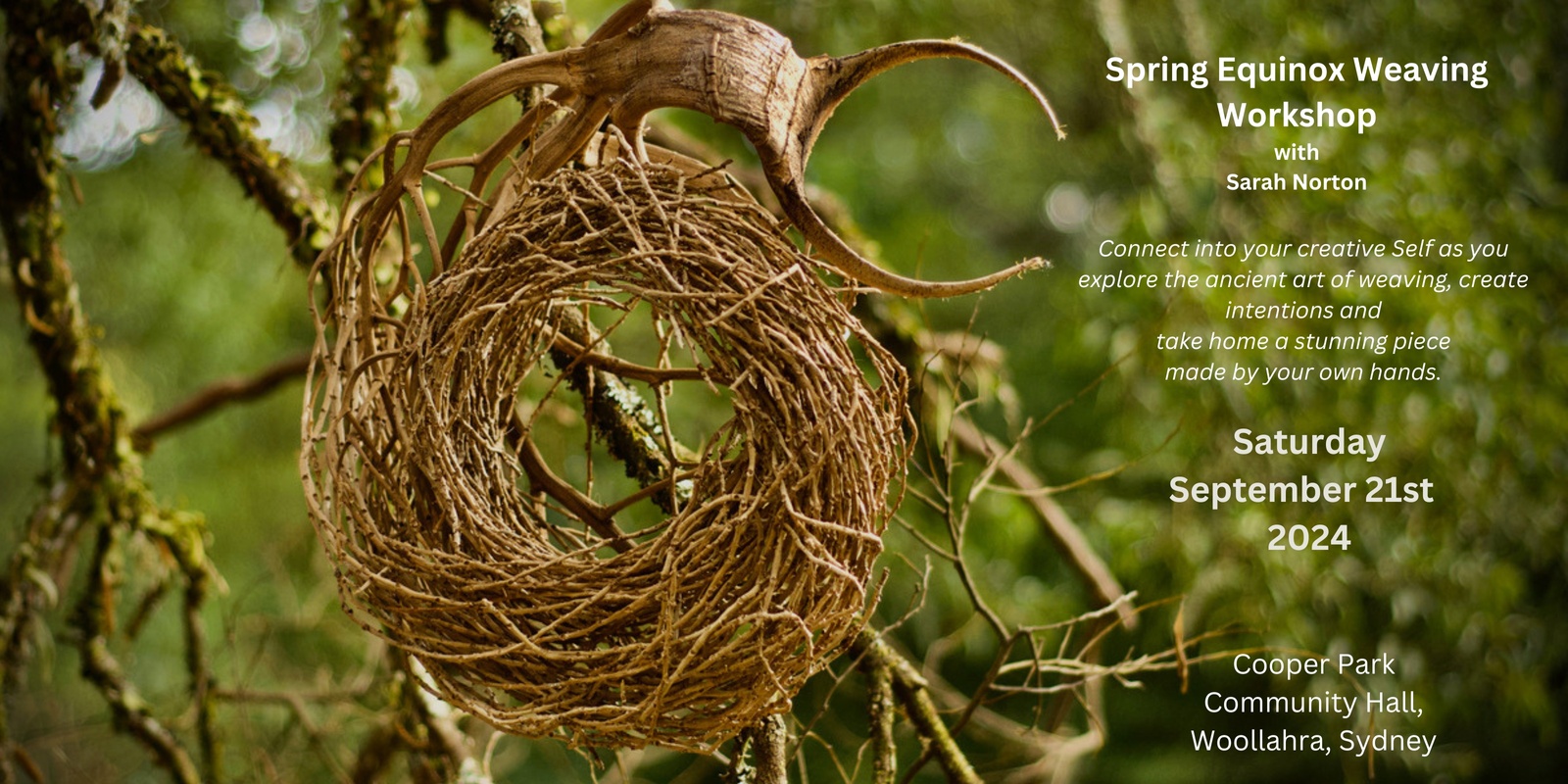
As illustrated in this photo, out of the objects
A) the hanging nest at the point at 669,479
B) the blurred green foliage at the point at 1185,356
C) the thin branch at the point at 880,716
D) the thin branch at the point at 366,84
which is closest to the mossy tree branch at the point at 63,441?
the blurred green foliage at the point at 1185,356

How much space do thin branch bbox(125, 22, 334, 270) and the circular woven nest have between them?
50 cm

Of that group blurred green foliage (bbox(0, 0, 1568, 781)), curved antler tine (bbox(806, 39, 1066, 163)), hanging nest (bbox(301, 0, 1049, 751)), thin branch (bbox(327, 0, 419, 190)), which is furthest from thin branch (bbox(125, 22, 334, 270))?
→ curved antler tine (bbox(806, 39, 1066, 163))

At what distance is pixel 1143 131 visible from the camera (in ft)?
7.20

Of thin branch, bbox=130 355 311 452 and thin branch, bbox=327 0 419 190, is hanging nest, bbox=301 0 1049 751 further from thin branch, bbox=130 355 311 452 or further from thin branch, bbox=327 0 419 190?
thin branch, bbox=130 355 311 452

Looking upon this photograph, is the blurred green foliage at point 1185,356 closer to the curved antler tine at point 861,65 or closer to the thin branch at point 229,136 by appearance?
the thin branch at point 229,136

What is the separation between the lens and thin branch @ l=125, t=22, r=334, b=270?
1.21 meters

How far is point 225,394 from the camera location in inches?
67.8

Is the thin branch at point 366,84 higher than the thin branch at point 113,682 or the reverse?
higher

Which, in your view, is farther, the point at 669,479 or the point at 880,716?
the point at 880,716

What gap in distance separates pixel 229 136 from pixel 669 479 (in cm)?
73

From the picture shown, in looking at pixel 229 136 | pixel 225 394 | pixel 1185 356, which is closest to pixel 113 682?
pixel 225 394

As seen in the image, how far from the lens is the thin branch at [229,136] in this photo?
1.21 m

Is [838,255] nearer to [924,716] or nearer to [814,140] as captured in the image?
[814,140]

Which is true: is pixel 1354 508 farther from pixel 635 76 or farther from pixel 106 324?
pixel 106 324
